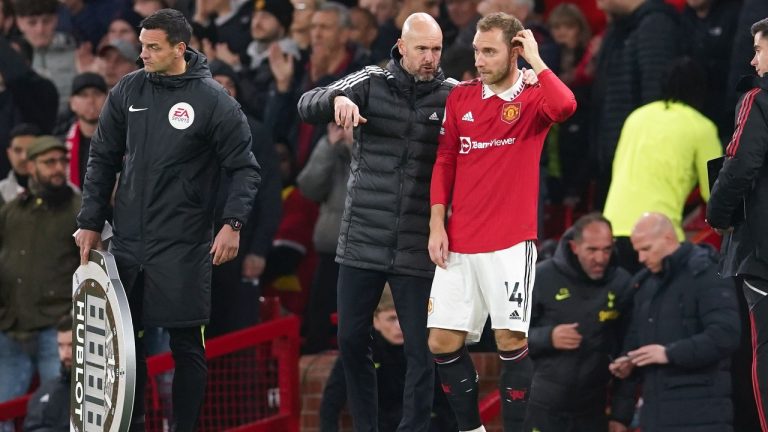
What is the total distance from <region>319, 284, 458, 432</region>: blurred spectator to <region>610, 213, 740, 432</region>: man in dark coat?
3.54 ft

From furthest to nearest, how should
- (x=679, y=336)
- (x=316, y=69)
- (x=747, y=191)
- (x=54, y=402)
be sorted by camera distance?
(x=316, y=69) < (x=54, y=402) < (x=679, y=336) < (x=747, y=191)

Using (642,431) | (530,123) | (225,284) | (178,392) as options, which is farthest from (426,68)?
(225,284)

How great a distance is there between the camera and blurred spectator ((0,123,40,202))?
12609 millimetres

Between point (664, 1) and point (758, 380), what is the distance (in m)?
4.36

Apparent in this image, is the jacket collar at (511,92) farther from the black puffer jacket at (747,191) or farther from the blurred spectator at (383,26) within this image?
the blurred spectator at (383,26)

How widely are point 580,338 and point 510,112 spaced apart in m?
2.53

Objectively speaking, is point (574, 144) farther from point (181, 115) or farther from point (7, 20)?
point (7, 20)

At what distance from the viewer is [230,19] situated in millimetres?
14914

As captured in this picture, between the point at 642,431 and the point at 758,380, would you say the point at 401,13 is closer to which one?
the point at 642,431

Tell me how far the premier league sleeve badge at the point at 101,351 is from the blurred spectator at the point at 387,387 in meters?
2.26

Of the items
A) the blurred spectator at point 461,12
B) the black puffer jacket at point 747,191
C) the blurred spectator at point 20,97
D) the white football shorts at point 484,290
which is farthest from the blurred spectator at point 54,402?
the black puffer jacket at point 747,191

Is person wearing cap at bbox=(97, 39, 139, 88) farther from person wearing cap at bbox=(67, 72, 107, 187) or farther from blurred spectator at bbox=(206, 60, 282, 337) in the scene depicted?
blurred spectator at bbox=(206, 60, 282, 337)

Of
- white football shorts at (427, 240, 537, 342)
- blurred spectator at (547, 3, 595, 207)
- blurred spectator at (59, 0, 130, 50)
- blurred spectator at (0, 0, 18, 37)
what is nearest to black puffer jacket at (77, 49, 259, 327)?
white football shorts at (427, 240, 537, 342)

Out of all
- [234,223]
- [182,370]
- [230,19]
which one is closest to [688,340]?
[234,223]
